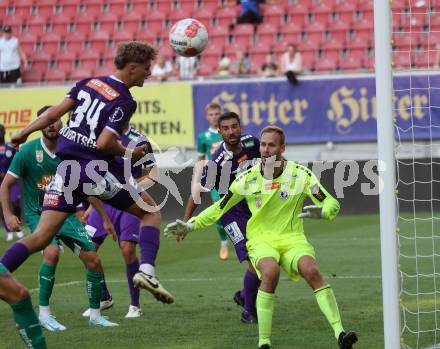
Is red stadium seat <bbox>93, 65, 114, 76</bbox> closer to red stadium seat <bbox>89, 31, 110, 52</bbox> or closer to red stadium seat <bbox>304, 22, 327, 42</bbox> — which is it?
red stadium seat <bbox>89, 31, 110, 52</bbox>

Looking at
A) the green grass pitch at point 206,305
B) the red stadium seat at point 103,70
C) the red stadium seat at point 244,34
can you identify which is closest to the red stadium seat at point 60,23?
the red stadium seat at point 103,70

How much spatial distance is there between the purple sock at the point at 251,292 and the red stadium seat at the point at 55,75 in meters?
14.8

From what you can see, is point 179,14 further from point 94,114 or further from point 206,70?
point 94,114

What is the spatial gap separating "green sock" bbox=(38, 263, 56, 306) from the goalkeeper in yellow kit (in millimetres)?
1801

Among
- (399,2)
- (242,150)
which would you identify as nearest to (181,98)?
(399,2)

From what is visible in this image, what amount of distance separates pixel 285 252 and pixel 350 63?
14.3 metres

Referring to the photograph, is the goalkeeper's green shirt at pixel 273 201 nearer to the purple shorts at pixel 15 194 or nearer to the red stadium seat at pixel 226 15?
the purple shorts at pixel 15 194

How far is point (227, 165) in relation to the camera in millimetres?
9172

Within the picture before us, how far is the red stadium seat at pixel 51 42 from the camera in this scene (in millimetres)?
23756

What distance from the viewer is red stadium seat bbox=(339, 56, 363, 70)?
21250 mm

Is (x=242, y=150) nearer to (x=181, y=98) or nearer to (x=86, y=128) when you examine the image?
(x=86, y=128)

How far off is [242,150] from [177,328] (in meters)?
1.79

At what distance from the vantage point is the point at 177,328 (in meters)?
8.47

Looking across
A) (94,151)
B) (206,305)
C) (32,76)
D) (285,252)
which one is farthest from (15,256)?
(32,76)
